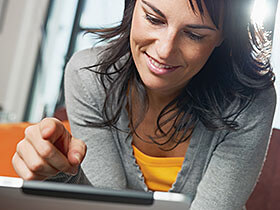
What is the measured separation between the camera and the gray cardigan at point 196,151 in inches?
21.3

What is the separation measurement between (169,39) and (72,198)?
0.25m

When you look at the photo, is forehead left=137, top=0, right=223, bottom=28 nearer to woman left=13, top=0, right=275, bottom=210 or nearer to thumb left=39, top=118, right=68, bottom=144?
woman left=13, top=0, right=275, bottom=210

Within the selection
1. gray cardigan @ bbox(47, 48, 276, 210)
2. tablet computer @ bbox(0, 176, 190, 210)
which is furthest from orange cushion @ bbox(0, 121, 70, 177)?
tablet computer @ bbox(0, 176, 190, 210)

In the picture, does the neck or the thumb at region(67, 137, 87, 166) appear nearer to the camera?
the thumb at region(67, 137, 87, 166)

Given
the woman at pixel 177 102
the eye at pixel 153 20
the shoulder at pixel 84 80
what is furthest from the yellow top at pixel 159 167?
the eye at pixel 153 20

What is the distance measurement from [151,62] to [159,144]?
17cm

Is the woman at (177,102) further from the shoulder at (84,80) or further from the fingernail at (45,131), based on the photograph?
the fingernail at (45,131)

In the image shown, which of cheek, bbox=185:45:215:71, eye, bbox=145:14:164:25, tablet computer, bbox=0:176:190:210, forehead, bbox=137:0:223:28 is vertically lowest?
tablet computer, bbox=0:176:190:210

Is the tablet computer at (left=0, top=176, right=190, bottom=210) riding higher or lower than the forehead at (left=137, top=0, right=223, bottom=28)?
lower

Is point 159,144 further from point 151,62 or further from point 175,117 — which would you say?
point 151,62

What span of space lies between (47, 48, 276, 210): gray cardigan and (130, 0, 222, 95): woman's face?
10cm

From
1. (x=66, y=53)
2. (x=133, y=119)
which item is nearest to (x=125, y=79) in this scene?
(x=133, y=119)

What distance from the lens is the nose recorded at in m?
0.47

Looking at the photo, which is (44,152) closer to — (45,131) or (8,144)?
(45,131)
